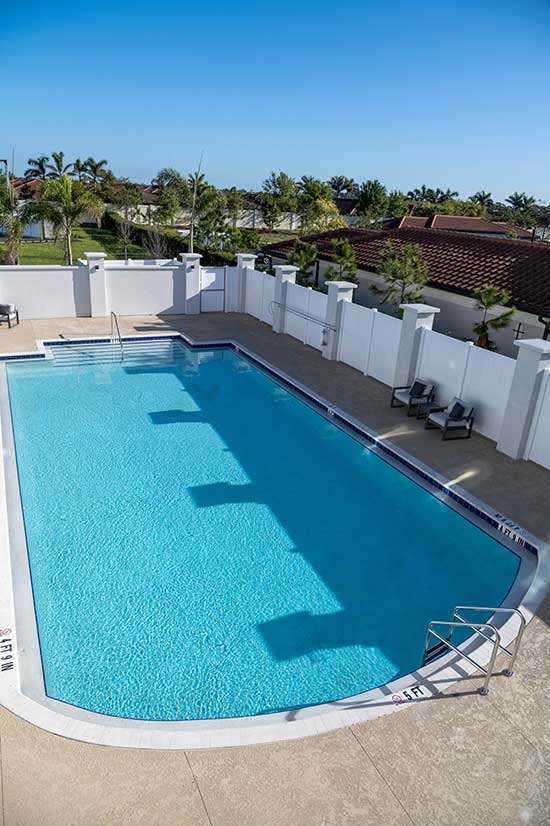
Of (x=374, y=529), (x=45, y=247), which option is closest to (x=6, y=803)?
(x=374, y=529)

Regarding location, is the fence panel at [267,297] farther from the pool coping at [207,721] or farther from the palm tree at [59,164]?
the palm tree at [59,164]

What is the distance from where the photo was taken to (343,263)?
2033cm

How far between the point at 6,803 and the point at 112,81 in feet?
124

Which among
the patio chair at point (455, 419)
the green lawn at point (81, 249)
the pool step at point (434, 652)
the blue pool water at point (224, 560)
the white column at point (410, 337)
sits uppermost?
the white column at point (410, 337)

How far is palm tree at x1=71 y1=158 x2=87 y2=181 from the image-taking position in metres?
71.3

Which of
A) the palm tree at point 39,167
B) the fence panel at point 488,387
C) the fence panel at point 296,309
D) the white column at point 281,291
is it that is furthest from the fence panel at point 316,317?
the palm tree at point 39,167

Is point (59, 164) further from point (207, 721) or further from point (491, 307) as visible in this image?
point (207, 721)

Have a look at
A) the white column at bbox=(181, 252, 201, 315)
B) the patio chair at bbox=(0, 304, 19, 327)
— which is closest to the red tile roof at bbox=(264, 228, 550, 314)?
Result: the white column at bbox=(181, 252, 201, 315)

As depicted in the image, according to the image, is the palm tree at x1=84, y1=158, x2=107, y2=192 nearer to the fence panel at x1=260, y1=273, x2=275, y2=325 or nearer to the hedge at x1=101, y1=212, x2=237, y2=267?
the hedge at x1=101, y1=212, x2=237, y2=267

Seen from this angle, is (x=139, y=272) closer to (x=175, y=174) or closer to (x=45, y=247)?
(x=45, y=247)

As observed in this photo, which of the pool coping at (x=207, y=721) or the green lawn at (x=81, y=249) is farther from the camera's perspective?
the green lawn at (x=81, y=249)

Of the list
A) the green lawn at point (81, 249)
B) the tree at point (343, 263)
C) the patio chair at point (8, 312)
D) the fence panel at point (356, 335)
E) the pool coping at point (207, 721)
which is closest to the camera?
the pool coping at point (207, 721)

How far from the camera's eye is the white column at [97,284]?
20750 mm

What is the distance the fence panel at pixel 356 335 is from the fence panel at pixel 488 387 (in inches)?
155
